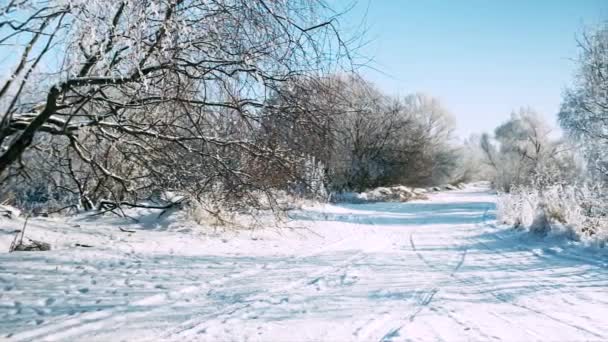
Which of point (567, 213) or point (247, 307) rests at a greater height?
point (567, 213)

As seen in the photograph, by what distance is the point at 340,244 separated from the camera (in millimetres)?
9023

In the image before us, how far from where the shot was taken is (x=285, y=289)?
5.05 metres

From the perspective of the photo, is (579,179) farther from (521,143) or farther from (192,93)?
(521,143)

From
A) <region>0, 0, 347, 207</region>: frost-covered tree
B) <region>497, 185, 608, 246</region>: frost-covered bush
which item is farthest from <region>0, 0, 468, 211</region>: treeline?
<region>497, 185, 608, 246</region>: frost-covered bush

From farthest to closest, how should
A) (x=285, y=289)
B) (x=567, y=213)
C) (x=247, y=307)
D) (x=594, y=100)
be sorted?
(x=594, y=100) → (x=567, y=213) → (x=285, y=289) → (x=247, y=307)

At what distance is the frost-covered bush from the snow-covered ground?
24.5 inches

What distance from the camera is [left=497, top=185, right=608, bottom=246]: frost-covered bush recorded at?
9.05m

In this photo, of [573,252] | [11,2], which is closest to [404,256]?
[573,252]

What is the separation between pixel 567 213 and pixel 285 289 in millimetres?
7863

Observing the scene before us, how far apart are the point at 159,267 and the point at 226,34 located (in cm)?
346

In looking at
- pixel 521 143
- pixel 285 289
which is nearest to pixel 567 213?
pixel 285 289

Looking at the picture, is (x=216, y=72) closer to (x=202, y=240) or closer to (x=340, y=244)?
(x=202, y=240)

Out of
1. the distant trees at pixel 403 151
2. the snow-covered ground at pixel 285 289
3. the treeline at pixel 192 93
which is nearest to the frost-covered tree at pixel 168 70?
the treeline at pixel 192 93

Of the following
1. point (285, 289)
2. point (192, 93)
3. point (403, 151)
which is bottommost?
point (285, 289)
